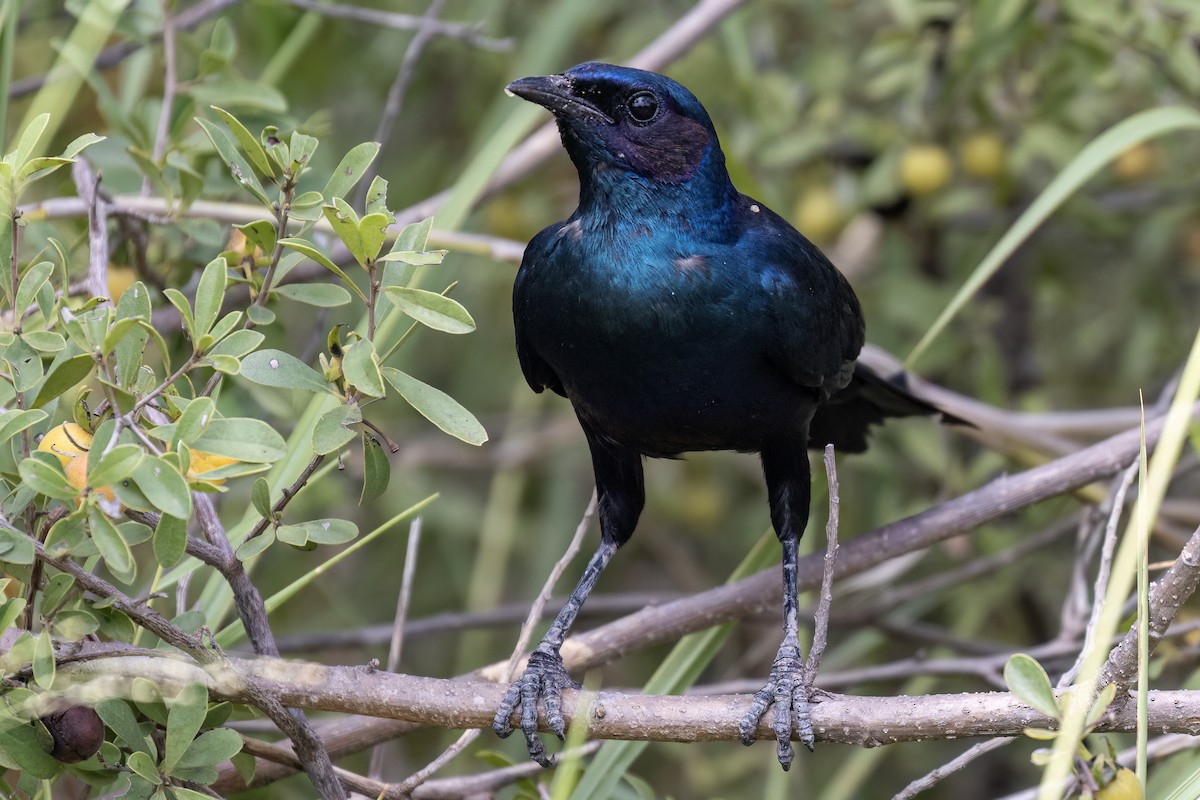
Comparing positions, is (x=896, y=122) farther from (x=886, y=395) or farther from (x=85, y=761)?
(x=85, y=761)

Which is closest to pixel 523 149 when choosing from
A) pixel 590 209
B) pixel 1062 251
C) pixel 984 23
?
pixel 590 209

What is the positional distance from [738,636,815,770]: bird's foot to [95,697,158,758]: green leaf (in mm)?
917

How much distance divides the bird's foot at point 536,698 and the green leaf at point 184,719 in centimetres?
52

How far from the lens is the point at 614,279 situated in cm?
262

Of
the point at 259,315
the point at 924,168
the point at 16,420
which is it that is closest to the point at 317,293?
the point at 259,315

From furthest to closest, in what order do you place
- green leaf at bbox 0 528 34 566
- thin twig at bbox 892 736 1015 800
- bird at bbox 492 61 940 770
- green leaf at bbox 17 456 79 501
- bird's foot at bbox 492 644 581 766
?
bird at bbox 492 61 940 770 → bird's foot at bbox 492 644 581 766 → thin twig at bbox 892 736 1015 800 → green leaf at bbox 0 528 34 566 → green leaf at bbox 17 456 79 501

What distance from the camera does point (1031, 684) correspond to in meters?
1.71

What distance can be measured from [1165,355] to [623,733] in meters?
3.24

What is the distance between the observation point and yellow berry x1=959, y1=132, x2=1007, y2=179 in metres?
4.05

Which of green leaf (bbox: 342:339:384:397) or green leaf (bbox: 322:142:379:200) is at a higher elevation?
green leaf (bbox: 322:142:379:200)

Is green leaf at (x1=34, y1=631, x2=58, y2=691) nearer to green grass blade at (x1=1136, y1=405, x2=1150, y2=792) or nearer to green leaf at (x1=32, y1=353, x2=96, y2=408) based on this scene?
green leaf at (x1=32, y1=353, x2=96, y2=408)

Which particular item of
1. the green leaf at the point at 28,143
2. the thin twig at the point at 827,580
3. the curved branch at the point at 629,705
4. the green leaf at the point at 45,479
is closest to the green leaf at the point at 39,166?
the green leaf at the point at 28,143

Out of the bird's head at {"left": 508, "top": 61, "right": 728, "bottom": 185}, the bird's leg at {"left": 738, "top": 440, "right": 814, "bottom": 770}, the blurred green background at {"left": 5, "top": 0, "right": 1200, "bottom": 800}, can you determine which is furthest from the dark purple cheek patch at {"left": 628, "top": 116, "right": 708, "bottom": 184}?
the bird's leg at {"left": 738, "top": 440, "right": 814, "bottom": 770}

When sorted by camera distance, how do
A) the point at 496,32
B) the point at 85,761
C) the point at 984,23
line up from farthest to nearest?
the point at 496,32 → the point at 984,23 → the point at 85,761
